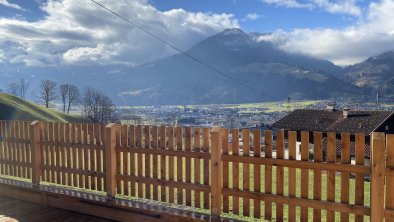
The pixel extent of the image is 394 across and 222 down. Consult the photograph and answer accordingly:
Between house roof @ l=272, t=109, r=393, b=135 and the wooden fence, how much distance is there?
141 feet

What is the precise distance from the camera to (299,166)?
16.8ft

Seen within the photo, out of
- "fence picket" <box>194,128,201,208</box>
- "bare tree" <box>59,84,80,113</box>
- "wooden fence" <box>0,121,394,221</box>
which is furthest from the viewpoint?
"bare tree" <box>59,84,80,113</box>

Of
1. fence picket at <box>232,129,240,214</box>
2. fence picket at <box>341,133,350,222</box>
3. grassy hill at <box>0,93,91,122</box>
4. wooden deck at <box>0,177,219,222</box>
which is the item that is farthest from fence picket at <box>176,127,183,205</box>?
grassy hill at <box>0,93,91,122</box>

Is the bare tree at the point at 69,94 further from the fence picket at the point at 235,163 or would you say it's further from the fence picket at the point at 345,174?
the fence picket at the point at 345,174

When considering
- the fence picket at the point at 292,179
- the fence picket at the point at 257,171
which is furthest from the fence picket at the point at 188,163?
the fence picket at the point at 292,179

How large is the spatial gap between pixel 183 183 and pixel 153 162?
0.70 meters

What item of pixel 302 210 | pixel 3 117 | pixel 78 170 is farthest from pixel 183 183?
pixel 3 117

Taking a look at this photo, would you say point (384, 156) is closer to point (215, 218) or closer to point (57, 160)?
point (215, 218)

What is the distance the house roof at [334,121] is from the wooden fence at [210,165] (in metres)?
43.0

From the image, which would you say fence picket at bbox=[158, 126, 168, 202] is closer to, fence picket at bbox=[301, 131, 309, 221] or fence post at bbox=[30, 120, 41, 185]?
fence picket at bbox=[301, 131, 309, 221]

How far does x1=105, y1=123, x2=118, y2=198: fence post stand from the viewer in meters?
6.56

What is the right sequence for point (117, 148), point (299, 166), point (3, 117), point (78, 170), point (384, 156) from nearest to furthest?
point (384, 156)
point (299, 166)
point (117, 148)
point (78, 170)
point (3, 117)

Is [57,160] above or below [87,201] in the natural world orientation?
above

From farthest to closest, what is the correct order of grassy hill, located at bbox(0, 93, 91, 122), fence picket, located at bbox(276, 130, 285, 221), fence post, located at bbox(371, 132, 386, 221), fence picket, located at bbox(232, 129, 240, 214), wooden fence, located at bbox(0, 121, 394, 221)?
grassy hill, located at bbox(0, 93, 91, 122), fence picket, located at bbox(232, 129, 240, 214), fence picket, located at bbox(276, 130, 285, 221), wooden fence, located at bbox(0, 121, 394, 221), fence post, located at bbox(371, 132, 386, 221)
